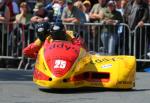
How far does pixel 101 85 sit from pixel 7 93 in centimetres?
176

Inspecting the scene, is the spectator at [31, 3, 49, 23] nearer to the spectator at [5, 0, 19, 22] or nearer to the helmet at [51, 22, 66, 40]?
the spectator at [5, 0, 19, 22]

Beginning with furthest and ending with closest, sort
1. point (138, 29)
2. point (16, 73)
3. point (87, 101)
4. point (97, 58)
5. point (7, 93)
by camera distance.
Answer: point (138, 29), point (16, 73), point (97, 58), point (7, 93), point (87, 101)

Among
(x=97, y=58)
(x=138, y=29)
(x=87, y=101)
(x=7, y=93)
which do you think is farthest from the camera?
(x=138, y=29)

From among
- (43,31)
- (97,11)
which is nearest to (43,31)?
(43,31)

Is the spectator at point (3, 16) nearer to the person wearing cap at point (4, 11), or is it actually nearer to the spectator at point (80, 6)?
the person wearing cap at point (4, 11)

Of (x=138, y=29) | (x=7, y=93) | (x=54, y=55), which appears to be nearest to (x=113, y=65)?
(x=54, y=55)

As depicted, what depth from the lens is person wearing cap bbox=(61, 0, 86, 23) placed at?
16.2 m

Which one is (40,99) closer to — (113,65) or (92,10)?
(113,65)

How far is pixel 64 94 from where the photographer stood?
1080 centimetres

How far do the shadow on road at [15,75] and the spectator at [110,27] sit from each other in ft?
7.85

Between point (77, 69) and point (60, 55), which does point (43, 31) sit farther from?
point (77, 69)

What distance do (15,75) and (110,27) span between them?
334cm

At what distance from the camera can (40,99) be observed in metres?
10.0

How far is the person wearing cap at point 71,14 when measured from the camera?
636 inches
